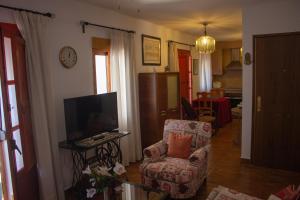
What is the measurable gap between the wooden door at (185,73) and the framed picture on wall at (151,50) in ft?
4.28

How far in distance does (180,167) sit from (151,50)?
2788mm

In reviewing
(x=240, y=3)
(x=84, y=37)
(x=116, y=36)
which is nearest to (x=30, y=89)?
(x=84, y=37)

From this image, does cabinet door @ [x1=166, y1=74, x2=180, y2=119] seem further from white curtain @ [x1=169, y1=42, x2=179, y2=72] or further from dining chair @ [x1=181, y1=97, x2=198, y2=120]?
white curtain @ [x1=169, y1=42, x2=179, y2=72]

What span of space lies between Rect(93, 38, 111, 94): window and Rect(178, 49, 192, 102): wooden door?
2886mm

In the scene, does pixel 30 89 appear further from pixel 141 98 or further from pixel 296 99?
pixel 296 99

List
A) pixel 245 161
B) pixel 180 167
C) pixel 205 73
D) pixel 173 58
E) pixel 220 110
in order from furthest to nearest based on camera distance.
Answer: pixel 205 73, pixel 220 110, pixel 173 58, pixel 245 161, pixel 180 167

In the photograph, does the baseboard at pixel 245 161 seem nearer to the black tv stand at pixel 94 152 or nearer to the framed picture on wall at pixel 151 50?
the black tv stand at pixel 94 152

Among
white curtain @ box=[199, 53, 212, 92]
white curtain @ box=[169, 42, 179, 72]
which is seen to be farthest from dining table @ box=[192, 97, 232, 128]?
white curtain @ box=[199, 53, 212, 92]

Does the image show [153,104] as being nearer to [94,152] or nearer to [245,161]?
[94,152]

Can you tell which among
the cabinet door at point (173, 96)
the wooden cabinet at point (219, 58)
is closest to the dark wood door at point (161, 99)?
the cabinet door at point (173, 96)

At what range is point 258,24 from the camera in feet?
12.2

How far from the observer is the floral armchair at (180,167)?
107 inches

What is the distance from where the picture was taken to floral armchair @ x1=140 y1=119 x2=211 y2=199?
272cm

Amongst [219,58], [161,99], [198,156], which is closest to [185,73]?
[219,58]
